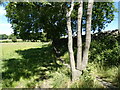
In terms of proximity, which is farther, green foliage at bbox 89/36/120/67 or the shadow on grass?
green foliage at bbox 89/36/120/67

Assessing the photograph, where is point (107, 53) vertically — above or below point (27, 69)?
above

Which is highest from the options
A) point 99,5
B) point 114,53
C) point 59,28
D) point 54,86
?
point 99,5

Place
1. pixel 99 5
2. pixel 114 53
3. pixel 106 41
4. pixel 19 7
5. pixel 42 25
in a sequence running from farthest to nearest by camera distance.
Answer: pixel 42 25 → pixel 99 5 → pixel 106 41 → pixel 114 53 → pixel 19 7

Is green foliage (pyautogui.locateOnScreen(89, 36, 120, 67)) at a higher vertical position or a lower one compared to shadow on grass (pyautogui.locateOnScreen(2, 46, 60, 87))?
higher

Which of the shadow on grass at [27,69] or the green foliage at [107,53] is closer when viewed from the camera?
the shadow on grass at [27,69]

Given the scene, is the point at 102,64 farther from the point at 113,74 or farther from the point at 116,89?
the point at 116,89

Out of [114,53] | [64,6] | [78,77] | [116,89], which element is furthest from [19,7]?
[114,53]

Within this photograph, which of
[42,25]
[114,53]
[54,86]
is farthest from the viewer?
[42,25]

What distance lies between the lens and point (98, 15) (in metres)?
7.23

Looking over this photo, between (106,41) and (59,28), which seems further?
(59,28)

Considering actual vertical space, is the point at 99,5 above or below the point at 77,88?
above

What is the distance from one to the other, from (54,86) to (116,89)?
4.81 feet

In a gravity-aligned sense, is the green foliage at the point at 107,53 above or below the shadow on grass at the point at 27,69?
above

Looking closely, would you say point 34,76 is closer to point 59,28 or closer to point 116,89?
point 116,89
